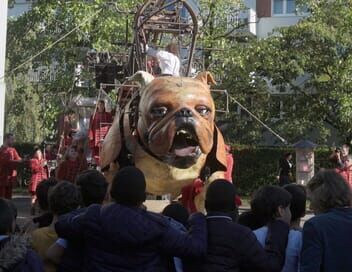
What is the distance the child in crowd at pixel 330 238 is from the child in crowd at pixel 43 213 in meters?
2.01

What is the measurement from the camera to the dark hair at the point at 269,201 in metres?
5.09

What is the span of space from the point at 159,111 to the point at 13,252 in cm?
453

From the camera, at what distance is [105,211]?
4.74m

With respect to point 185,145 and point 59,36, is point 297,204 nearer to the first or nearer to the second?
point 185,145

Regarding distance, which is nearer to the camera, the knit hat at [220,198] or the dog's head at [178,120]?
the knit hat at [220,198]

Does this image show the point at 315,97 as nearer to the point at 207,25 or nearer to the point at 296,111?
the point at 296,111

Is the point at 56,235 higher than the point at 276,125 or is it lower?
higher

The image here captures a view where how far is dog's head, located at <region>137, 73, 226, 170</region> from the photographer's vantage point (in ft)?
27.5

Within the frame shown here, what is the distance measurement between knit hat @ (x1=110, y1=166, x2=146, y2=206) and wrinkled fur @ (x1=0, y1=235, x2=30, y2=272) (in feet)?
2.23

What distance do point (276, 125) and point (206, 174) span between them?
1768 centimetres

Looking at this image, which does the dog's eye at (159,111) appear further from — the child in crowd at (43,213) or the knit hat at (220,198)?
the knit hat at (220,198)

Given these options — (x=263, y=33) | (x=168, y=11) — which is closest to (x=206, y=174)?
(x=168, y=11)

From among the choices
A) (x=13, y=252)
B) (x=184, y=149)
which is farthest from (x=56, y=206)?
(x=184, y=149)

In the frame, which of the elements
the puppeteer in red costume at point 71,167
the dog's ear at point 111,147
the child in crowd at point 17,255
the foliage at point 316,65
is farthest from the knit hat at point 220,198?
the foliage at point 316,65
